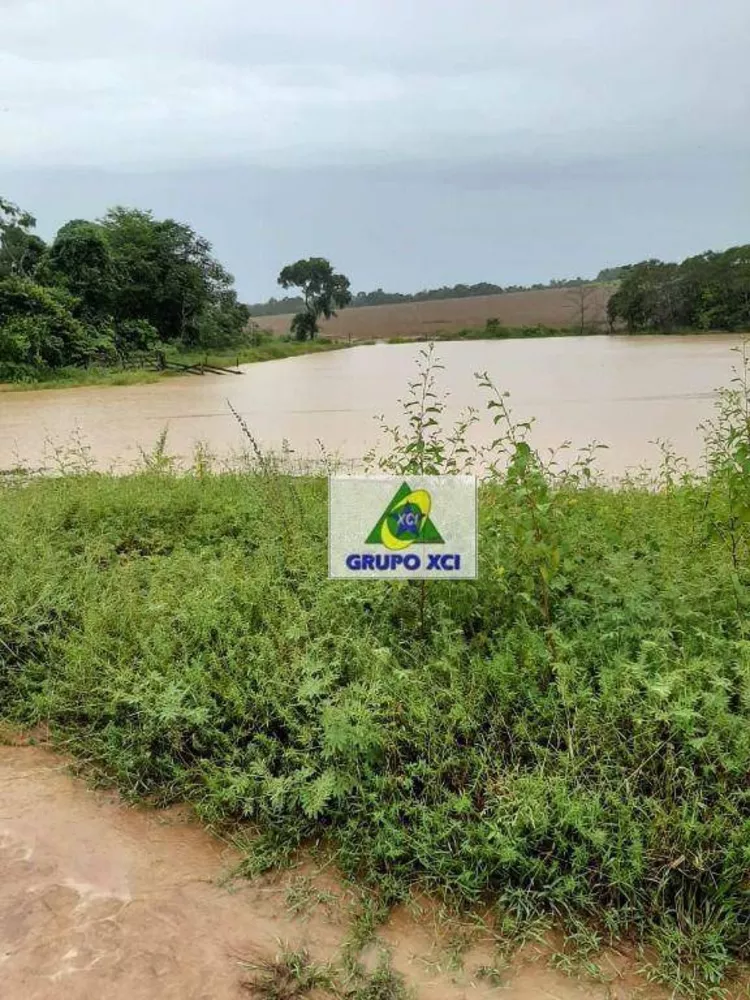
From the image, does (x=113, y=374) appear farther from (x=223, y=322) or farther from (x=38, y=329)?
(x=223, y=322)

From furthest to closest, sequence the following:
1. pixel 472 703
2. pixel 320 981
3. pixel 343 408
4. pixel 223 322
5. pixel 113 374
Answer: pixel 223 322 → pixel 113 374 → pixel 343 408 → pixel 472 703 → pixel 320 981

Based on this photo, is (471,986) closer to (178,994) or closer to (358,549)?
(178,994)

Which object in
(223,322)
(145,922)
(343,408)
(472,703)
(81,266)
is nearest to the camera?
(145,922)

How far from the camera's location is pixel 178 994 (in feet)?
3.77

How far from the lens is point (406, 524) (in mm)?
2045

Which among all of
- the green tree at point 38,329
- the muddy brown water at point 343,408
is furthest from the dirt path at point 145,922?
the green tree at point 38,329

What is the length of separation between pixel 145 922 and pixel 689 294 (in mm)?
33672

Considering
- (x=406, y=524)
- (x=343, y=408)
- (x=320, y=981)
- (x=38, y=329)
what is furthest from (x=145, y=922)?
(x=38, y=329)

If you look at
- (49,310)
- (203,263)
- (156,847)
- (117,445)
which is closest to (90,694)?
(156,847)

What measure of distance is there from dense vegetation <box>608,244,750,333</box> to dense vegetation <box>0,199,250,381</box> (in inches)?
690

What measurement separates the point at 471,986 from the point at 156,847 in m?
0.71

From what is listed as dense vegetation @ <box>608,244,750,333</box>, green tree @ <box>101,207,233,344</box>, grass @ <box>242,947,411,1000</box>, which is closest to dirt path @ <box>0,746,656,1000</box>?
grass @ <box>242,947,411,1000</box>

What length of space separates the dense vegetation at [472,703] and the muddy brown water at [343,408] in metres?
1.37

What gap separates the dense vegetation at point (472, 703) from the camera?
128 cm
